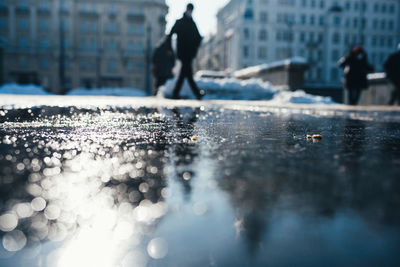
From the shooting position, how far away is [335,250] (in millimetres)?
560

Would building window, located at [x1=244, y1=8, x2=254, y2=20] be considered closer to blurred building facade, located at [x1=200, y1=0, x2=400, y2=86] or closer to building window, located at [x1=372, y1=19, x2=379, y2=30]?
blurred building facade, located at [x1=200, y1=0, x2=400, y2=86]

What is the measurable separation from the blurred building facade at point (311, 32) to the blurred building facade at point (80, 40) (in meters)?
13.6

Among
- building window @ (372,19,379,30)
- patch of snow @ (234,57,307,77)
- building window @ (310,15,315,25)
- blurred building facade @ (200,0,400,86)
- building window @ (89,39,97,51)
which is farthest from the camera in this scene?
building window @ (372,19,379,30)

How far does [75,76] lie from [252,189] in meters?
51.8

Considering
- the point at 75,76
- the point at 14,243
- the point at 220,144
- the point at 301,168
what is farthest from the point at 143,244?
the point at 75,76

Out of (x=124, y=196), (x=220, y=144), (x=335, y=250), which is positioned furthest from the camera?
(x=220, y=144)

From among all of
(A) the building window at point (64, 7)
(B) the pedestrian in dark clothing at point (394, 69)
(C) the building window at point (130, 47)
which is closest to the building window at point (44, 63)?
(A) the building window at point (64, 7)

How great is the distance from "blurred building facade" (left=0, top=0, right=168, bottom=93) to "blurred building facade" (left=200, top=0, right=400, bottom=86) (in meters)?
13.6

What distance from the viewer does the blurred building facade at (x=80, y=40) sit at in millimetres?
48250

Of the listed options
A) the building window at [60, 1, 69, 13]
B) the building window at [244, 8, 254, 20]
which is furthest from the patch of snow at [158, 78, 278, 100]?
the building window at [244, 8, 254, 20]

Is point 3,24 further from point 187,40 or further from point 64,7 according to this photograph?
point 187,40

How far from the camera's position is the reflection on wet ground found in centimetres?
55

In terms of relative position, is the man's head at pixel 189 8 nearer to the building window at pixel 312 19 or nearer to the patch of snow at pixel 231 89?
the patch of snow at pixel 231 89

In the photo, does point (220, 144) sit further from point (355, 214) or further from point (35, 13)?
point (35, 13)
